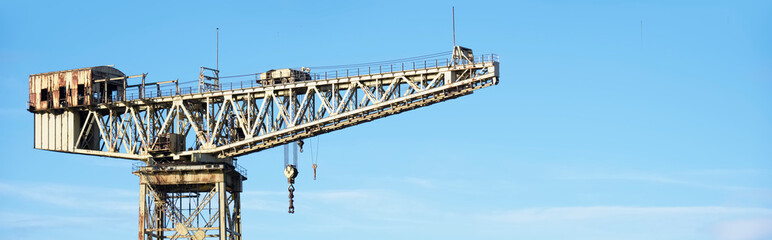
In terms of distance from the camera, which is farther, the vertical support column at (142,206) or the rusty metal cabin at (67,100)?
the rusty metal cabin at (67,100)

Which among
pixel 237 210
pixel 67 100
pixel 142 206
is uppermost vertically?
pixel 67 100

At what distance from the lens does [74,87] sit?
130500 millimetres

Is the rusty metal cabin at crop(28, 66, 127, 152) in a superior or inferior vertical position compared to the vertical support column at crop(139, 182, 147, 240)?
superior

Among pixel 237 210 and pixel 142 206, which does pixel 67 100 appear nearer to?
pixel 142 206

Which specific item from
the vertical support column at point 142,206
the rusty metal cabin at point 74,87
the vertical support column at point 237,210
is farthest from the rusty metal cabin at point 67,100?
the vertical support column at point 237,210

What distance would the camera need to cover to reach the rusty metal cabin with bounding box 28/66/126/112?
130000mm

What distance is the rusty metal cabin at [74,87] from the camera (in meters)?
130

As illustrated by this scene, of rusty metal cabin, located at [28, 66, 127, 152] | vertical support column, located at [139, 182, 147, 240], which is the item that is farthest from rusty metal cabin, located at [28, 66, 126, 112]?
vertical support column, located at [139, 182, 147, 240]

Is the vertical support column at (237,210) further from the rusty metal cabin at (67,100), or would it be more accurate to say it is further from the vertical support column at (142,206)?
the rusty metal cabin at (67,100)

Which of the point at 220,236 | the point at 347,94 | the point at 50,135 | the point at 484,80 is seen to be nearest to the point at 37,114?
the point at 50,135

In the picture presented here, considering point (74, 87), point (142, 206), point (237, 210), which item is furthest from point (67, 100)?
point (237, 210)

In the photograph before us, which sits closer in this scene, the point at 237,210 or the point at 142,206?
the point at 142,206

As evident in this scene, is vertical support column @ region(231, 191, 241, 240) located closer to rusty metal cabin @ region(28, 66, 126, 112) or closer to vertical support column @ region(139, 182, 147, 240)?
vertical support column @ region(139, 182, 147, 240)

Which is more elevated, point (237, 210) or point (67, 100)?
point (67, 100)
